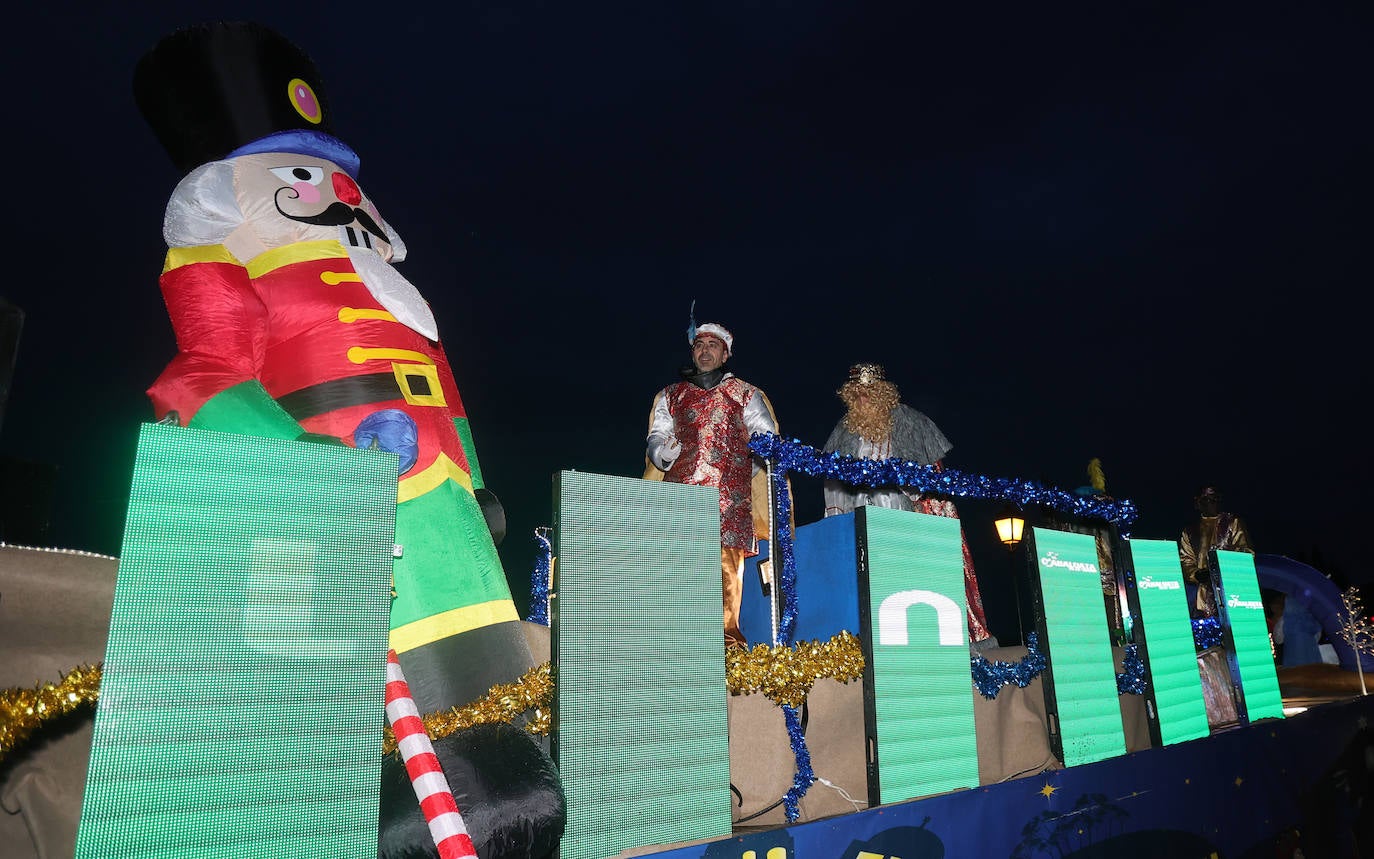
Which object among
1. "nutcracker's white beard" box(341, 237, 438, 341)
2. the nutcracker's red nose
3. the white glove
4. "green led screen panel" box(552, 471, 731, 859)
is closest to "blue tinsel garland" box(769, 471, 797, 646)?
the white glove

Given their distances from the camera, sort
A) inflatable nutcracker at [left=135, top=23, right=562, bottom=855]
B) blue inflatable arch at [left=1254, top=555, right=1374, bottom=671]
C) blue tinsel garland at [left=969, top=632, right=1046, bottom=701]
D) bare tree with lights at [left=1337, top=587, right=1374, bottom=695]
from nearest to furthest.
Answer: inflatable nutcracker at [left=135, top=23, right=562, bottom=855] < blue tinsel garland at [left=969, top=632, right=1046, bottom=701] < bare tree with lights at [left=1337, top=587, right=1374, bottom=695] < blue inflatable arch at [left=1254, top=555, right=1374, bottom=671]

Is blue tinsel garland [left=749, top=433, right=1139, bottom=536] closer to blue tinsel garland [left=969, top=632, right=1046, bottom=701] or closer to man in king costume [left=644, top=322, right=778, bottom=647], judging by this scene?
man in king costume [left=644, top=322, right=778, bottom=647]

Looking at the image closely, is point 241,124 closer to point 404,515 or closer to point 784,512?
point 404,515

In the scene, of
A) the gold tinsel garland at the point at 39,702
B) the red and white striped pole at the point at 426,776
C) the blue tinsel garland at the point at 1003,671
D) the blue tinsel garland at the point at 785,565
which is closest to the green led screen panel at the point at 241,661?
the red and white striped pole at the point at 426,776

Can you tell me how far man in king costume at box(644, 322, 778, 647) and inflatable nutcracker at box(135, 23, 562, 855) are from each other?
140 cm

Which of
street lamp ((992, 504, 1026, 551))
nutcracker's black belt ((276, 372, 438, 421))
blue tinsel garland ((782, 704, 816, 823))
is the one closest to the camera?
nutcracker's black belt ((276, 372, 438, 421))

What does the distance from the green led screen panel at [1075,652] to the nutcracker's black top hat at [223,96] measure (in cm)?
466

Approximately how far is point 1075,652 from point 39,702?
5.12 metres

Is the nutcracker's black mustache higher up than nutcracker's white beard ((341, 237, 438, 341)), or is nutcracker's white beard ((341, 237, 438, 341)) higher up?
the nutcracker's black mustache

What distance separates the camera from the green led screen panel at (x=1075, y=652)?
194 inches

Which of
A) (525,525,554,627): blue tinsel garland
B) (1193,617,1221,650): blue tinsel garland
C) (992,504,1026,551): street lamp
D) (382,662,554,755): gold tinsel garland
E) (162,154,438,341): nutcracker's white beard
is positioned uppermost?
(162,154,438,341): nutcracker's white beard

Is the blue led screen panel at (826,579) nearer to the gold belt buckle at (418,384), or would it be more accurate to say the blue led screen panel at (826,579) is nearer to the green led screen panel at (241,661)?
the gold belt buckle at (418,384)

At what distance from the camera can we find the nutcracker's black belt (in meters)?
3.25

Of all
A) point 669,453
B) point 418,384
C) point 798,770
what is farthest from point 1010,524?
point 418,384
